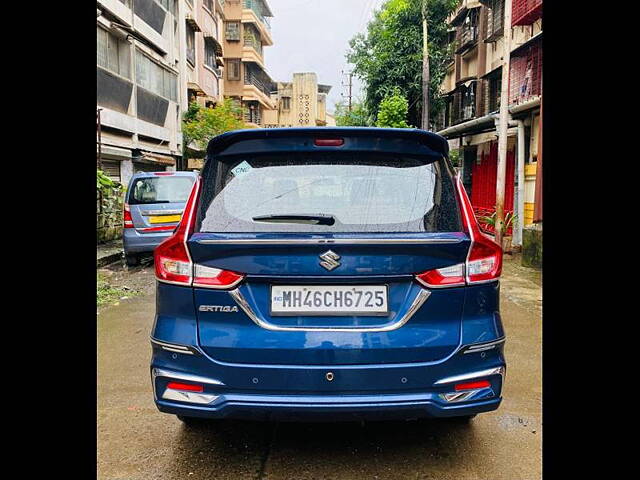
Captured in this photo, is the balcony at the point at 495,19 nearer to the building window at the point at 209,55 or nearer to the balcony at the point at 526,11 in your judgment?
the balcony at the point at 526,11

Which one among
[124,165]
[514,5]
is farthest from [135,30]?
[514,5]

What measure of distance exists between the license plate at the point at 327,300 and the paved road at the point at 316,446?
946mm

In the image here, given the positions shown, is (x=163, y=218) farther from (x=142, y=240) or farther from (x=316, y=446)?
(x=316, y=446)

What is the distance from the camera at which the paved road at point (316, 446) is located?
2.89 metres

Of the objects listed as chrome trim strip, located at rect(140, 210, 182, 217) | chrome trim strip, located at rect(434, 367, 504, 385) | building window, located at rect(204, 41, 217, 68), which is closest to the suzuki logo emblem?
chrome trim strip, located at rect(434, 367, 504, 385)

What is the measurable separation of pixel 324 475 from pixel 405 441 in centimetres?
61

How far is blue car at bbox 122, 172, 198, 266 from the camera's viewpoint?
33.5 feet

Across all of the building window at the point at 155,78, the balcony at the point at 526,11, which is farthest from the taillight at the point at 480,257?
the building window at the point at 155,78

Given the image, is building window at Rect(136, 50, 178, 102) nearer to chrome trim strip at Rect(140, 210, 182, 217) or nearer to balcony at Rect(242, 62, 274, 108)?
chrome trim strip at Rect(140, 210, 182, 217)

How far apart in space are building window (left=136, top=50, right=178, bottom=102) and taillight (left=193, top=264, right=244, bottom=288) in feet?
62.6

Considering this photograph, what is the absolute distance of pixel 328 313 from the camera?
2.49m

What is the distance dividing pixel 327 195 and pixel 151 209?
8.18 meters

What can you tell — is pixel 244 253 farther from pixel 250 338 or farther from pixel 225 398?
pixel 225 398
